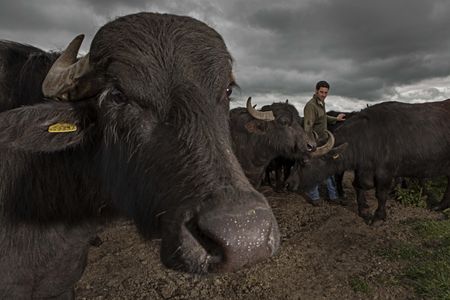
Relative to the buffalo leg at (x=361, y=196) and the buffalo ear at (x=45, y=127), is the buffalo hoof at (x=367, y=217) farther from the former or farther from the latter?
the buffalo ear at (x=45, y=127)

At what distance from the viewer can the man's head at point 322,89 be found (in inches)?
341

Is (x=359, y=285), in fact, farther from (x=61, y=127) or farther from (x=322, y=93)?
(x=322, y=93)

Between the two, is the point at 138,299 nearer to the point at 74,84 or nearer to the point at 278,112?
the point at 74,84

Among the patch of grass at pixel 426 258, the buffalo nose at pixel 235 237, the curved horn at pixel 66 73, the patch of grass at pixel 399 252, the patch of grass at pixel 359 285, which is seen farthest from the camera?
the patch of grass at pixel 399 252

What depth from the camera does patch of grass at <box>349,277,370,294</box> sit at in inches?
177

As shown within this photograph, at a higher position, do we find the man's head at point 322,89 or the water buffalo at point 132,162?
the man's head at point 322,89

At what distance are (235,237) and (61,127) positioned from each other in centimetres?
139

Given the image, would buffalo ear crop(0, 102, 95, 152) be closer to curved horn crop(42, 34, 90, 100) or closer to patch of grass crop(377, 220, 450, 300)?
curved horn crop(42, 34, 90, 100)

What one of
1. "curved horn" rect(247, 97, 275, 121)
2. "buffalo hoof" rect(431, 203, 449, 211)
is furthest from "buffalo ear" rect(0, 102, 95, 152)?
"buffalo hoof" rect(431, 203, 449, 211)

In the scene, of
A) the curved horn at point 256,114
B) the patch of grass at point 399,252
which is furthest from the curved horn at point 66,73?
the patch of grass at point 399,252

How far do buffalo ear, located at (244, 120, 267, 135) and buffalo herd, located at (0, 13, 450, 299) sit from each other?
629 cm

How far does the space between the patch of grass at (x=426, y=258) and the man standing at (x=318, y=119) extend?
241cm

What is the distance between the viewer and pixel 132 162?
79.3 inches

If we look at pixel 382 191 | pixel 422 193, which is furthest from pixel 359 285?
pixel 422 193
